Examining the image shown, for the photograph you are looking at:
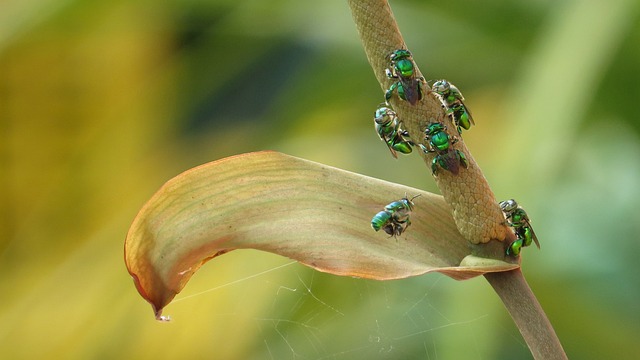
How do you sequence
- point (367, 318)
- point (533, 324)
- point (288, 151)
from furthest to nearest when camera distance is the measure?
point (288, 151)
point (367, 318)
point (533, 324)

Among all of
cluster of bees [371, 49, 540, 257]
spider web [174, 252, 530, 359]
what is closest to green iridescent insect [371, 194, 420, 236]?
cluster of bees [371, 49, 540, 257]

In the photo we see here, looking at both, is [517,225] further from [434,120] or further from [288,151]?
[288,151]

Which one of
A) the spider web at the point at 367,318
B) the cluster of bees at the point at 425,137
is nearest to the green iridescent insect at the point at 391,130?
the cluster of bees at the point at 425,137

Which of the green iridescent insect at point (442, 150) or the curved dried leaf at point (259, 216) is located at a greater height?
the green iridescent insect at point (442, 150)

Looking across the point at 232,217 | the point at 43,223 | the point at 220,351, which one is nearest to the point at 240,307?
the point at 220,351

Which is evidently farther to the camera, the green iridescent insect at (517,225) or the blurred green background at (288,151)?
the blurred green background at (288,151)

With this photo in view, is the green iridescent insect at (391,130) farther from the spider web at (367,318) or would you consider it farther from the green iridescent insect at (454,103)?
the spider web at (367,318)

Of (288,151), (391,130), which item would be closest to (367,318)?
(288,151)
